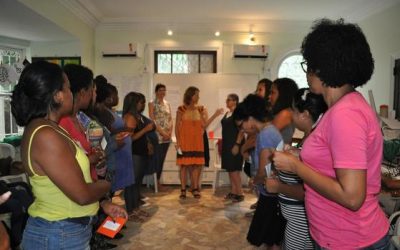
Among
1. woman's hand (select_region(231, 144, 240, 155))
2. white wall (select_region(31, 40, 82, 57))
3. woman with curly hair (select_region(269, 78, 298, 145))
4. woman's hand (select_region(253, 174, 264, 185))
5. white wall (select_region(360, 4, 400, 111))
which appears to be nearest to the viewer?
woman's hand (select_region(253, 174, 264, 185))

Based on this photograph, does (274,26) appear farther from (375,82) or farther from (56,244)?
(56,244)

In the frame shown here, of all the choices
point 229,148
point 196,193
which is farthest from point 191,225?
point 229,148

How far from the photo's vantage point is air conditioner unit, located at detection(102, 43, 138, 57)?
5629 mm

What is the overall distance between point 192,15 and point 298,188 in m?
4.46

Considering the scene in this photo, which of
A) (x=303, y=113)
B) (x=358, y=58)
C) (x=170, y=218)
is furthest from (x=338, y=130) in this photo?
(x=170, y=218)

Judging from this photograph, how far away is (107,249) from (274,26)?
452 centimetres

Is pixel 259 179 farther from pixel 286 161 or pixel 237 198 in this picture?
pixel 237 198

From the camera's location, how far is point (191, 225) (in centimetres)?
349

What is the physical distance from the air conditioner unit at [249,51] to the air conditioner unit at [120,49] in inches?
68.4

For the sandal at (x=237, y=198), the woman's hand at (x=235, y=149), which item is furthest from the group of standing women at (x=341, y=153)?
the sandal at (x=237, y=198)

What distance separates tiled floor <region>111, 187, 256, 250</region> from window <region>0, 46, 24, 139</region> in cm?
221

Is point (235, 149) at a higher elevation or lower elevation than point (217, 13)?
lower

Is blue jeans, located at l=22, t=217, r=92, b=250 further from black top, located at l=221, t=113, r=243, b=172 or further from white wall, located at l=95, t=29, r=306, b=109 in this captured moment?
white wall, located at l=95, t=29, r=306, b=109

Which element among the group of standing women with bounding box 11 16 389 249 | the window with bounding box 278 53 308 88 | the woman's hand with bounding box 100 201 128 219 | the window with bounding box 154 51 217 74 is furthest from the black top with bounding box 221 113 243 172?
the woman's hand with bounding box 100 201 128 219
